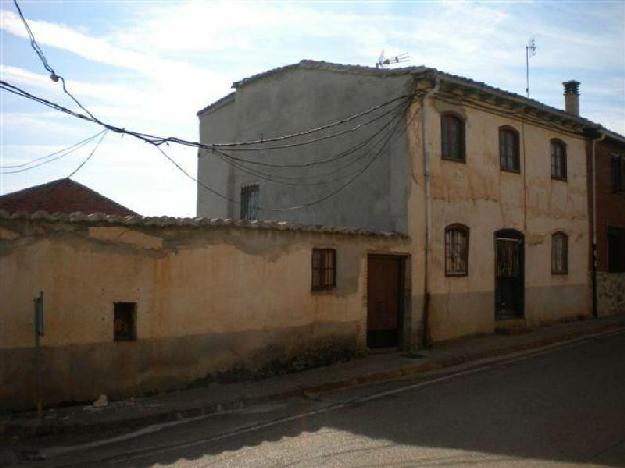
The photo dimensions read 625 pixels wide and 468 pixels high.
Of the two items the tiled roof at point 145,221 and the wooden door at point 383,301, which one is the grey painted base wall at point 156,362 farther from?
the tiled roof at point 145,221

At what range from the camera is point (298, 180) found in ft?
56.8

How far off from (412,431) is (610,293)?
1671 centimetres

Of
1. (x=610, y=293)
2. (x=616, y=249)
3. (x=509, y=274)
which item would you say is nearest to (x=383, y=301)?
(x=509, y=274)

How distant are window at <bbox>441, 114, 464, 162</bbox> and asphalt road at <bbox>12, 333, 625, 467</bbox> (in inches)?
263

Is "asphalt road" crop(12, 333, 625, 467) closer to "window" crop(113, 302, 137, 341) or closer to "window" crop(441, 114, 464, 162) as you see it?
"window" crop(113, 302, 137, 341)

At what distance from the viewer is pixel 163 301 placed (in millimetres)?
10281

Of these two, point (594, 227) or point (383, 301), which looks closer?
point (383, 301)

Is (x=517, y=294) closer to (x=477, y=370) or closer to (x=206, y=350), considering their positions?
(x=477, y=370)

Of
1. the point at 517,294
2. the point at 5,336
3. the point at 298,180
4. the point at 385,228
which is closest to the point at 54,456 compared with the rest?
the point at 5,336

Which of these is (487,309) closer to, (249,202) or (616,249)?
(249,202)

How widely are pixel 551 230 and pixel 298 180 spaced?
8.06 meters

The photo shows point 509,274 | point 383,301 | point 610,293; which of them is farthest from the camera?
point 610,293

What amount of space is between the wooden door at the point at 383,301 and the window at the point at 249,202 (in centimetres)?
621

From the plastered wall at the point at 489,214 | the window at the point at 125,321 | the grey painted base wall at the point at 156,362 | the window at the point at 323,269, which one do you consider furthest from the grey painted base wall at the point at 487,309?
the window at the point at 125,321
